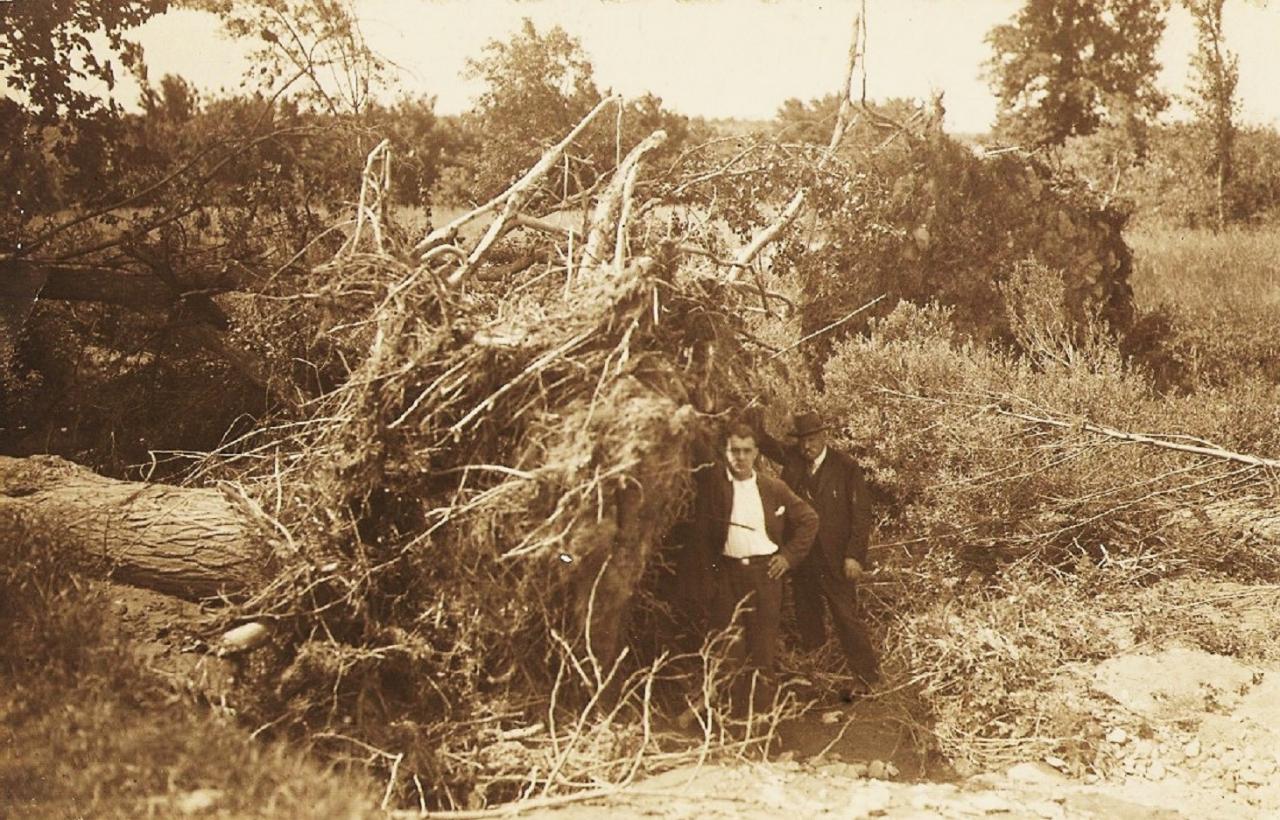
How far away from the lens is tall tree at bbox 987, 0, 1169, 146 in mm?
20125

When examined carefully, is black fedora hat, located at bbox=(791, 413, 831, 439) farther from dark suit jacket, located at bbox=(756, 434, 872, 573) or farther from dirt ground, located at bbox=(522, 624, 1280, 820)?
dirt ground, located at bbox=(522, 624, 1280, 820)

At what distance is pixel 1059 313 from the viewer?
10227mm

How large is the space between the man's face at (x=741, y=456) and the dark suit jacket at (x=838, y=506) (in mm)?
840

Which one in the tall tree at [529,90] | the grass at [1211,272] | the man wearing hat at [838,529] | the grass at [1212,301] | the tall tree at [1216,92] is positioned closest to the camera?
the man wearing hat at [838,529]

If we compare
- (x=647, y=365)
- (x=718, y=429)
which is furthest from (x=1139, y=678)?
(x=647, y=365)

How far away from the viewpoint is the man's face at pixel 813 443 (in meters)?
6.18

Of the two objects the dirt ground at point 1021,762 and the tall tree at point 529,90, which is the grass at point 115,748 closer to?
the dirt ground at point 1021,762

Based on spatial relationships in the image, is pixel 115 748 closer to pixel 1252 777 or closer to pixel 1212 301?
pixel 1252 777

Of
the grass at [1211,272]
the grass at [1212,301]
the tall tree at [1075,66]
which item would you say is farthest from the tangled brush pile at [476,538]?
the tall tree at [1075,66]

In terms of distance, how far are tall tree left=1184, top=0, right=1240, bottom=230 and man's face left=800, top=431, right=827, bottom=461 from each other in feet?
33.4

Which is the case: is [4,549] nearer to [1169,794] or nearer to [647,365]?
[647,365]

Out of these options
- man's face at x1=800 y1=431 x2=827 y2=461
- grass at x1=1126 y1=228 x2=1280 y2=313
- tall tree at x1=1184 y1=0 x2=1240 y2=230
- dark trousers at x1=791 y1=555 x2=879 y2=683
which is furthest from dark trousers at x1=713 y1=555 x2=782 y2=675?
tall tree at x1=1184 y1=0 x2=1240 y2=230

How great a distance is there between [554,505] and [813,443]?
7.25ft

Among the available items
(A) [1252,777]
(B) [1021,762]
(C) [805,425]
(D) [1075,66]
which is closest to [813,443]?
(C) [805,425]
